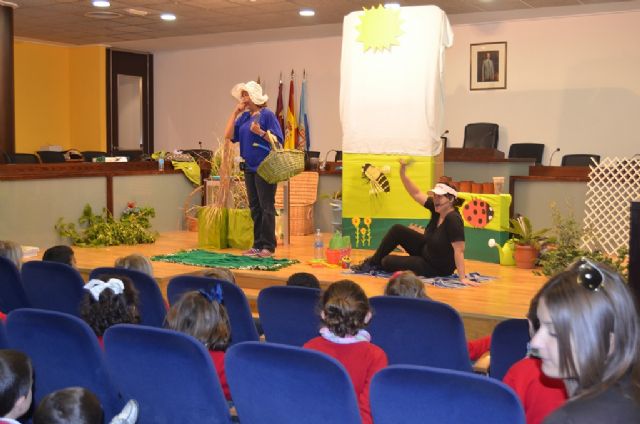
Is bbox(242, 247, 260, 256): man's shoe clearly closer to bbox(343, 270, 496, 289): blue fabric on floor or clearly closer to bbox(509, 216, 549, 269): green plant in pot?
bbox(343, 270, 496, 289): blue fabric on floor

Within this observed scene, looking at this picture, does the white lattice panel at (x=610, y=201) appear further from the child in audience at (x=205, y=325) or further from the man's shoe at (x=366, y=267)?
the child in audience at (x=205, y=325)

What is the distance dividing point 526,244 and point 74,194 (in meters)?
4.49

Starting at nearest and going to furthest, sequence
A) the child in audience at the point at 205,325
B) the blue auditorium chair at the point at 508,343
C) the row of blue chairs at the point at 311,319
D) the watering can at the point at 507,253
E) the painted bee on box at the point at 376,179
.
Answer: the child in audience at the point at 205,325, the blue auditorium chair at the point at 508,343, the row of blue chairs at the point at 311,319, the watering can at the point at 507,253, the painted bee on box at the point at 376,179

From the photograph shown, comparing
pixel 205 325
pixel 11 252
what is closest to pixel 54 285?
pixel 11 252

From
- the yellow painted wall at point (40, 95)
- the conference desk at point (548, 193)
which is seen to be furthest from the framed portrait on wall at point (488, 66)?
the yellow painted wall at point (40, 95)

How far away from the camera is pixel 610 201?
302 inches

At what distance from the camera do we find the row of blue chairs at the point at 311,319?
3246mm

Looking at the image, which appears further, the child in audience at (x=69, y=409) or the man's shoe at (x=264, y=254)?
the man's shoe at (x=264, y=254)

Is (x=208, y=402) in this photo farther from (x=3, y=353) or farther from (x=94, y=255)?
(x=94, y=255)

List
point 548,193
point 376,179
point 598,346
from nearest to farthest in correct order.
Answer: point 598,346 < point 376,179 < point 548,193

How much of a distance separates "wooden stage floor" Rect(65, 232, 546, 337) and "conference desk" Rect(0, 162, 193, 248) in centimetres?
48

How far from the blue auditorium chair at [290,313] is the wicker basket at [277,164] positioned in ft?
10.9

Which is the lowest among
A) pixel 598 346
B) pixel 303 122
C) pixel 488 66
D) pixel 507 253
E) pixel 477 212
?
pixel 507 253

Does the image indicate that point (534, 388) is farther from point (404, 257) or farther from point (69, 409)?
point (404, 257)
